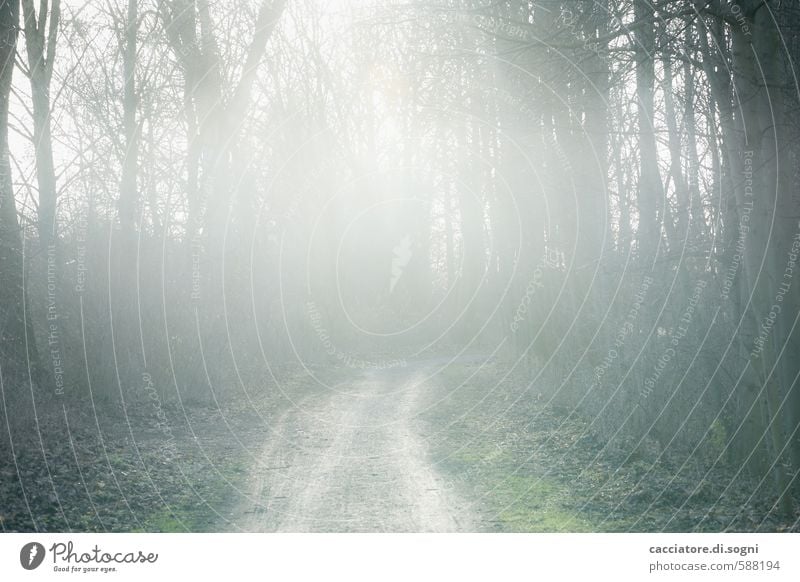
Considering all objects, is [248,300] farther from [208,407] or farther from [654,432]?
[654,432]

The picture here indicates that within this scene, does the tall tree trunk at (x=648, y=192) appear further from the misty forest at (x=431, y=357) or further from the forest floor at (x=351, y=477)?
the forest floor at (x=351, y=477)

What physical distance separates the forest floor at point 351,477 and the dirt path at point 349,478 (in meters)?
0.03

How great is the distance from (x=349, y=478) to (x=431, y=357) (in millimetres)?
13431

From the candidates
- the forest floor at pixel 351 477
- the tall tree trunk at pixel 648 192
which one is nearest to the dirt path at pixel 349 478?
the forest floor at pixel 351 477

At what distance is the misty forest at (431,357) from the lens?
23.2 feet

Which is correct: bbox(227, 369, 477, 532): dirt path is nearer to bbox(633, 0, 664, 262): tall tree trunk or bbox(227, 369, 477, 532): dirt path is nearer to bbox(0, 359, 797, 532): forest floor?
bbox(0, 359, 797, 532): forest floor

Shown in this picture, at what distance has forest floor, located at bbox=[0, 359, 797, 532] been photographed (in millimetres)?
7047

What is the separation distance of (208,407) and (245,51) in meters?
6.76

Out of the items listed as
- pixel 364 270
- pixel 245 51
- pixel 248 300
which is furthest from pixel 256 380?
pixel 364 270

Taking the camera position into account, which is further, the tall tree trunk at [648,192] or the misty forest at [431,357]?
the tall tree trunk at [648,192]

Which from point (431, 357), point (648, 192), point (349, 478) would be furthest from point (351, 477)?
point (431, 357)

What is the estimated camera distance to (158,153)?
1312cm

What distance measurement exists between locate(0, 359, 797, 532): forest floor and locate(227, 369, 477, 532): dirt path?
28mm

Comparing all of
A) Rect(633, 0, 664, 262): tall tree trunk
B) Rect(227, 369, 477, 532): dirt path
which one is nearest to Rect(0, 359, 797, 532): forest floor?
Rect(227, 369, 477, 532): dirt path
